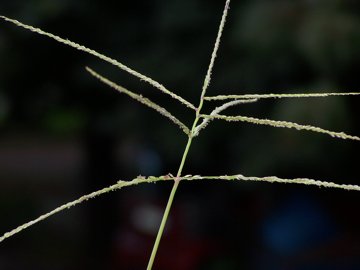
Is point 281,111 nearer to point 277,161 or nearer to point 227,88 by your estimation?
point 277,161

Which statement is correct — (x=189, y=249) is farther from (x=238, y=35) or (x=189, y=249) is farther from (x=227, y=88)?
(x=238, y=35)

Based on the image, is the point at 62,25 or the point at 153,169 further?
the point at 153,169

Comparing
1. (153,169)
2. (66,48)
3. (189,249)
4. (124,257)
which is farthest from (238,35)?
(153,169)

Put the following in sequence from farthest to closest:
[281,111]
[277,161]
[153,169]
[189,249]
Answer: [153,169], [189,249], [277,161], [281,111]

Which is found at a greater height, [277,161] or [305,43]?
[305,43]

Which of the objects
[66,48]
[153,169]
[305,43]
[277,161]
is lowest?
[277,161]

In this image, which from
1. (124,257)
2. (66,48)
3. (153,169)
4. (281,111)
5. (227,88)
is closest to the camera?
(281,111)
